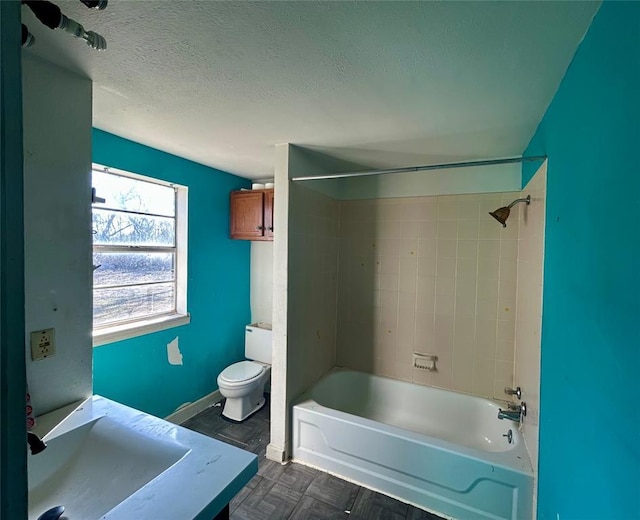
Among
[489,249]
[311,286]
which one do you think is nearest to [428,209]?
[489,249]

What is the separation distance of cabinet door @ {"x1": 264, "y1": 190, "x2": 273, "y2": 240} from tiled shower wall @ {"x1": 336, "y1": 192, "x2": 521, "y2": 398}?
0.71 metres

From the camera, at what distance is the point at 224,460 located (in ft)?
3.03

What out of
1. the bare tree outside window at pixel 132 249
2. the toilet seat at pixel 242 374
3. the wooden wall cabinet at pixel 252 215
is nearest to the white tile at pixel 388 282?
the wooden wall cabinet at pixel 252 215

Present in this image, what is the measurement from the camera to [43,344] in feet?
3.98

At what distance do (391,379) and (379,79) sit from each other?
243cm

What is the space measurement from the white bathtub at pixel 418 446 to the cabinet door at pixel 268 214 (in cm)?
145

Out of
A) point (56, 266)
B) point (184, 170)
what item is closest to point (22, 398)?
point (56, 266)

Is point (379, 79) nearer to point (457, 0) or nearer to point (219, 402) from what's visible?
point (457, 0)

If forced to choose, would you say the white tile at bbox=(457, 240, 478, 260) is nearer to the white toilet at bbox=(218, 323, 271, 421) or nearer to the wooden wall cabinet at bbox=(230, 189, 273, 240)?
the wooden wall cabinet at bbox=(230, 189, 273, 240)

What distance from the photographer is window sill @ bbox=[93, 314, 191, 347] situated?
1.99 metres

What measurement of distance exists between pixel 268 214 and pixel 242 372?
1511mm

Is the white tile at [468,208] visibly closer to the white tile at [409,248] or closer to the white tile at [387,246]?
the white tile at [409,248]

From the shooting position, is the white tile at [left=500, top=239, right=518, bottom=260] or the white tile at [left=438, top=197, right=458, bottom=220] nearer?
the white tile at [left=500, top=239, right=518, bottom=260]

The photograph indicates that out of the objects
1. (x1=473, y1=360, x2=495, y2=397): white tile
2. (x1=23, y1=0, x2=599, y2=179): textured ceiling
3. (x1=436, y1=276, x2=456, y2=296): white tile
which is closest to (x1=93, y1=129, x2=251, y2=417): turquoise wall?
(x1=23, y1=0, x2=599, y2=179): textured ceiling
